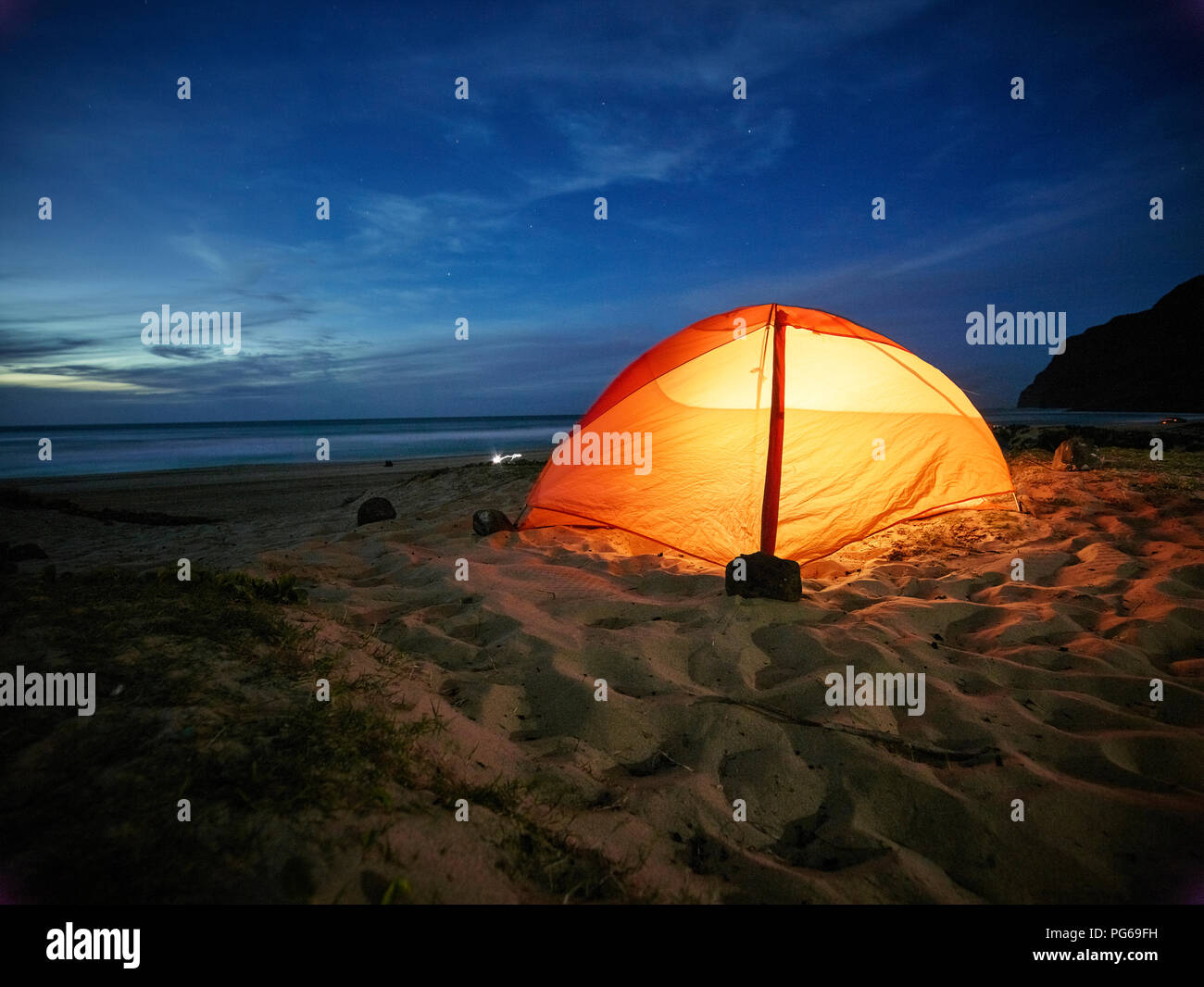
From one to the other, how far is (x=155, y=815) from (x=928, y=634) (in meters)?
3.63

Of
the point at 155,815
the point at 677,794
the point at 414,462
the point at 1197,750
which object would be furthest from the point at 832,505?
the point at 414,462

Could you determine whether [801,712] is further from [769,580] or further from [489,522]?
[489,522]

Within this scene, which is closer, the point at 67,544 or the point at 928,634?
the point at 928,634

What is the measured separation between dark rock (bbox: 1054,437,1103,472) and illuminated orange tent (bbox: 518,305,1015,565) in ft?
7.48

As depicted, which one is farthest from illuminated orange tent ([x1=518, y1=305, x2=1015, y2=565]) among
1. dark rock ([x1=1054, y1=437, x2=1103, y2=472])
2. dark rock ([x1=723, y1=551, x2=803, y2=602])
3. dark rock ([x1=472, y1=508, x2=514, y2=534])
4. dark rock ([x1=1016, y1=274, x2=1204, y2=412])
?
dark rock ([x1=1016, y1=274, x2=1204, y2=412])

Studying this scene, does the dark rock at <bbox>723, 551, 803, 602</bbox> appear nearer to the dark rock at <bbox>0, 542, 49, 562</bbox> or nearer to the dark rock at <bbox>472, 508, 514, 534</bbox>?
the dark rock at <bbox>472, 508, 514, 534</bbox>

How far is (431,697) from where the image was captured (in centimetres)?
246

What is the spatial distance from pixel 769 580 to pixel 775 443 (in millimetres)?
1460

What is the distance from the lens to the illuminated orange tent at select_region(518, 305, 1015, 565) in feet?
16.3

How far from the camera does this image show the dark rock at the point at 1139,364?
136ft

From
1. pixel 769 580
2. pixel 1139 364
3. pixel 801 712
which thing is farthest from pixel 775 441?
pixel 1139 364
